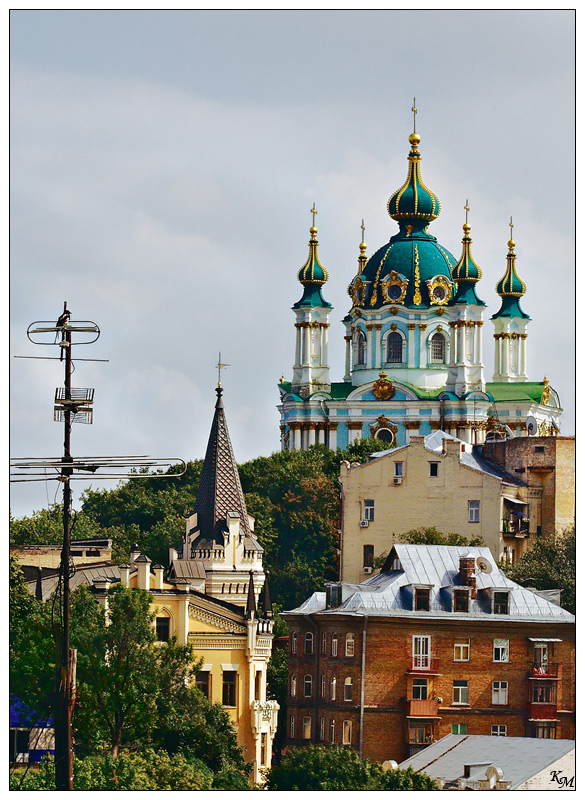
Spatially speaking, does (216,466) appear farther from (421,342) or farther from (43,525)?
(421,342)

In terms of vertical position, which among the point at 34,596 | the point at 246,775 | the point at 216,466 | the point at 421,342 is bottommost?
the point at 246,775

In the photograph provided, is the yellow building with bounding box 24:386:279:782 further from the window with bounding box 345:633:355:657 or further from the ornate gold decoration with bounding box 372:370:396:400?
the ornate gold decoration with bounding box 372:370:396:400

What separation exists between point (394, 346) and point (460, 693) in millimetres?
48489

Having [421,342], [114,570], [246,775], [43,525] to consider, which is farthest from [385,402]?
[246,775]

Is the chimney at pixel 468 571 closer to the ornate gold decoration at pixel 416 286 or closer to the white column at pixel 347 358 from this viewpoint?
the ornate gold decoration at pixel 416 286

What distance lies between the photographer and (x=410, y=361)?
103125mm

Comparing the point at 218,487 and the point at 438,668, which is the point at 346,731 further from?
the point at 218,487

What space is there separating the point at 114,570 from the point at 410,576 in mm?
10641

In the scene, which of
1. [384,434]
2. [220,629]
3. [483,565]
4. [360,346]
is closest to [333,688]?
[220,629]

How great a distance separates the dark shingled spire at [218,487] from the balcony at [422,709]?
46.5ft

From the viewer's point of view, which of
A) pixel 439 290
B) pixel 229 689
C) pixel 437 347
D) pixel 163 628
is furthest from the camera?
pixel 437 347

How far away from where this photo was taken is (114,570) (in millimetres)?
65750

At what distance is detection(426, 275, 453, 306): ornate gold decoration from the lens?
10288 cm

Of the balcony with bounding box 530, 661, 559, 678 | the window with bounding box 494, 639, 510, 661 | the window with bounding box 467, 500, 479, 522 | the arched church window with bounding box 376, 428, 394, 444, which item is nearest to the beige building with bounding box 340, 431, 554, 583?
the window with bounding box 467, 500, 479, 522
